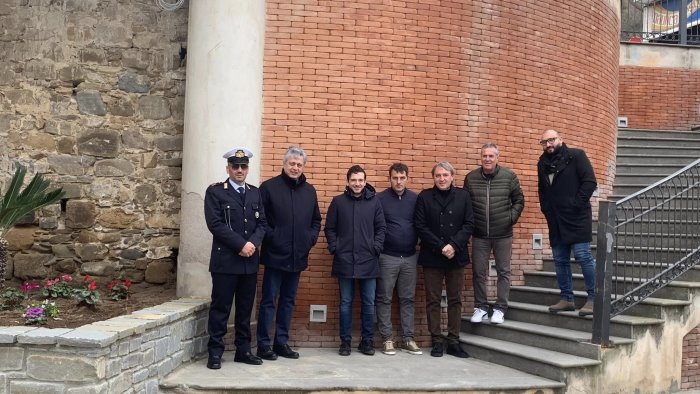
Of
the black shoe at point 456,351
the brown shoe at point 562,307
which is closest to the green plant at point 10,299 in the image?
the black shoe at point 456,351

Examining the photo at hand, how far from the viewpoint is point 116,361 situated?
17.4 ft

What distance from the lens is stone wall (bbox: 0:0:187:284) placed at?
313 inches

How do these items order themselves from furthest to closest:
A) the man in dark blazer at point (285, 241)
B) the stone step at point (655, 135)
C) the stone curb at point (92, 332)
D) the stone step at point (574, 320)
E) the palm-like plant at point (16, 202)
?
the stone step at point (655, 135), the man in dark blazer at point (285, 241), the stone step at point (574, 320), the palm-like plant at point (16, 202), the stone curb at point (92, 332)

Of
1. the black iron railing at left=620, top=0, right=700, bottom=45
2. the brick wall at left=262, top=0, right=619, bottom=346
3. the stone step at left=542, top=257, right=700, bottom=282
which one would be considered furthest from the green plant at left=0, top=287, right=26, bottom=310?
the black iron railing at left=620, top=0, right=700, bottom=45

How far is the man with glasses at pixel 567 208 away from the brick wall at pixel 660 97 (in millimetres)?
7391

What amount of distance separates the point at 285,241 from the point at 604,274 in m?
2.98

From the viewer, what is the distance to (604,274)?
6.57 meters

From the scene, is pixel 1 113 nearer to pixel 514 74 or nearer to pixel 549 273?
pixel 514 74

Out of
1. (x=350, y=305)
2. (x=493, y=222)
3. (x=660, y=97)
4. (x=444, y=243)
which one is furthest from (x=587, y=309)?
(x=660, y=97)

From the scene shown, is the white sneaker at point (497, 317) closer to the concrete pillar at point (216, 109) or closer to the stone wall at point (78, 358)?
the concrete pillar at point (216, 109)

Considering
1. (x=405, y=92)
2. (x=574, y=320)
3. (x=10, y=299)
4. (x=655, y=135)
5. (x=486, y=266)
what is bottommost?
(x=574, y=320)

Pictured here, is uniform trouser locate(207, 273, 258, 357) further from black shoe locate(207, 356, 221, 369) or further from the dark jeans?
Result: the dark jeans

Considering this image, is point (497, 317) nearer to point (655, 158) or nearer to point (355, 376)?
point (355, 376)

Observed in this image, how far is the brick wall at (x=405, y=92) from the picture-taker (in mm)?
7730
